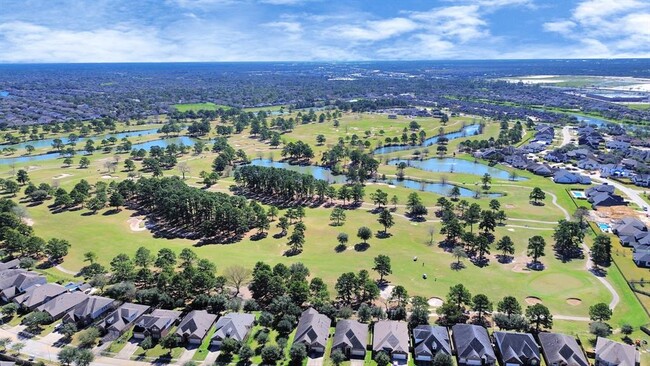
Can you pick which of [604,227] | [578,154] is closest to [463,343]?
[604,227]

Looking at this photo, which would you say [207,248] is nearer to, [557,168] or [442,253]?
[442,253]

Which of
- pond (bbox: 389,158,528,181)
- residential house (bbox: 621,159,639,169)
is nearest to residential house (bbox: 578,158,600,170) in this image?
residential house (bbox: 621,159,639,169)

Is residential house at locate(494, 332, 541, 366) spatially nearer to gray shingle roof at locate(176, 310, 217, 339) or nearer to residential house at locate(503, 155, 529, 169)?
gray shingle roof at locate(176, 310, 217, 339)

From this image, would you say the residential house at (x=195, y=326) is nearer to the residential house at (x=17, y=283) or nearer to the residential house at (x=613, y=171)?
the residential house at (x=17, y=283)

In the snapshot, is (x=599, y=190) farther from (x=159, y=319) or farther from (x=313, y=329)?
(x=159, y=319)

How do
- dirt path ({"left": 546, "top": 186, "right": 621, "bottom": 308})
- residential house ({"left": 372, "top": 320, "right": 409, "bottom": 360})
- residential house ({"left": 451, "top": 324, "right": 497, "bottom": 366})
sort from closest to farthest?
residential house ({"left": 451, "top": 324, "right": 497, "bottom": 366}) → residential house ({"left": 372, "top": 320, "right": 409, "bottom": 360}) → dirt path ({"left": 546, "top": 186, "right": 621, "bottom": 308})

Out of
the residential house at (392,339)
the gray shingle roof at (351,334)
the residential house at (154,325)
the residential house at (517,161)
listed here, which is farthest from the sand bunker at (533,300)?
the residential house at (517,161)

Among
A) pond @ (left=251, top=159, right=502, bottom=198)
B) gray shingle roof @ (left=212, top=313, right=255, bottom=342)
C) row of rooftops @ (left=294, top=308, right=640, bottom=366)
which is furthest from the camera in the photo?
pond @ (left=251, top=159, right=502, bottom=198)
